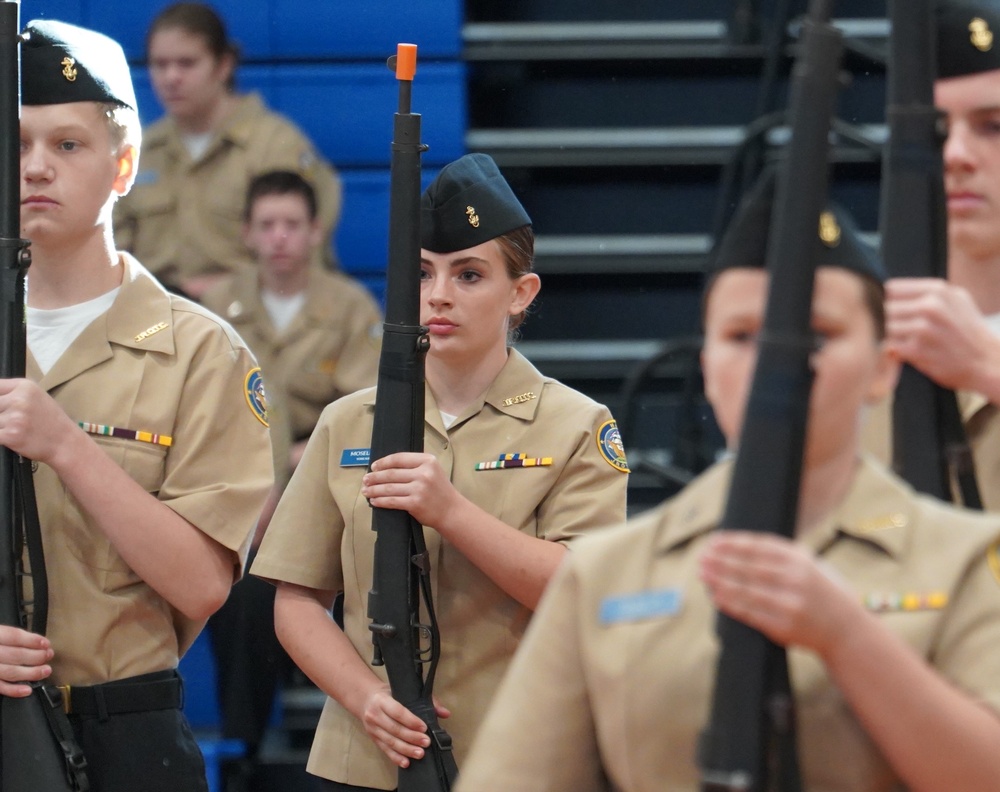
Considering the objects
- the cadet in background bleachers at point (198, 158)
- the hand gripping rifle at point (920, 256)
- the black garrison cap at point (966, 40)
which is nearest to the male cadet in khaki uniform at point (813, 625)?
the hand gripping rifle at point (920, 256)

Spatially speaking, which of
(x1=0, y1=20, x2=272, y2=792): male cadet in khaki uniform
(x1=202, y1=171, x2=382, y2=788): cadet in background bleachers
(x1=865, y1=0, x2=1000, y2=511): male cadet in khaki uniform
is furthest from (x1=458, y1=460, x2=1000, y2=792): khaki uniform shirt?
(x1=202, y1=171, x2=382, y2=788): cadet in background bleachers

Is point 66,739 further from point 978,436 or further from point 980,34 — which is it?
point 980,34

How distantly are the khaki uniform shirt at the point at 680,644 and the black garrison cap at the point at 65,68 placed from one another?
3.89ft

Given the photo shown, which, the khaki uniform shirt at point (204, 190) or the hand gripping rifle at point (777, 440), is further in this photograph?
the khaki uniform shirt at point (204, 190)

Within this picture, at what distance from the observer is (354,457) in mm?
2215

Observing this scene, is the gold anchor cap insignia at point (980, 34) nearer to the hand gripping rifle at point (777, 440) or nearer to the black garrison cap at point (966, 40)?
the black garrison cap at point (966, 40)

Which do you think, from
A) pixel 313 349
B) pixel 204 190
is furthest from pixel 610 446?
pixel 204 190

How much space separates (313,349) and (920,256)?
2477 mm

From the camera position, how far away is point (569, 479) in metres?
2.20

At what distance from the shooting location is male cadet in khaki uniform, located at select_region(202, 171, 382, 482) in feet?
12.6

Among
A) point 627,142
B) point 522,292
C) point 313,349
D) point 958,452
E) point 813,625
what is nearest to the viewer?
point 813,625

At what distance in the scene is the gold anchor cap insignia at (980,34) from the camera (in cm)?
165

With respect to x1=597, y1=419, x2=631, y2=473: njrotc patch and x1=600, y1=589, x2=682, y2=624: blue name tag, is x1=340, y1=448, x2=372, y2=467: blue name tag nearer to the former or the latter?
x1=597, y1=419, x2=631, y2=473: njrotc patch

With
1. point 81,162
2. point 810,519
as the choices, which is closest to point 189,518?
point 81,162
